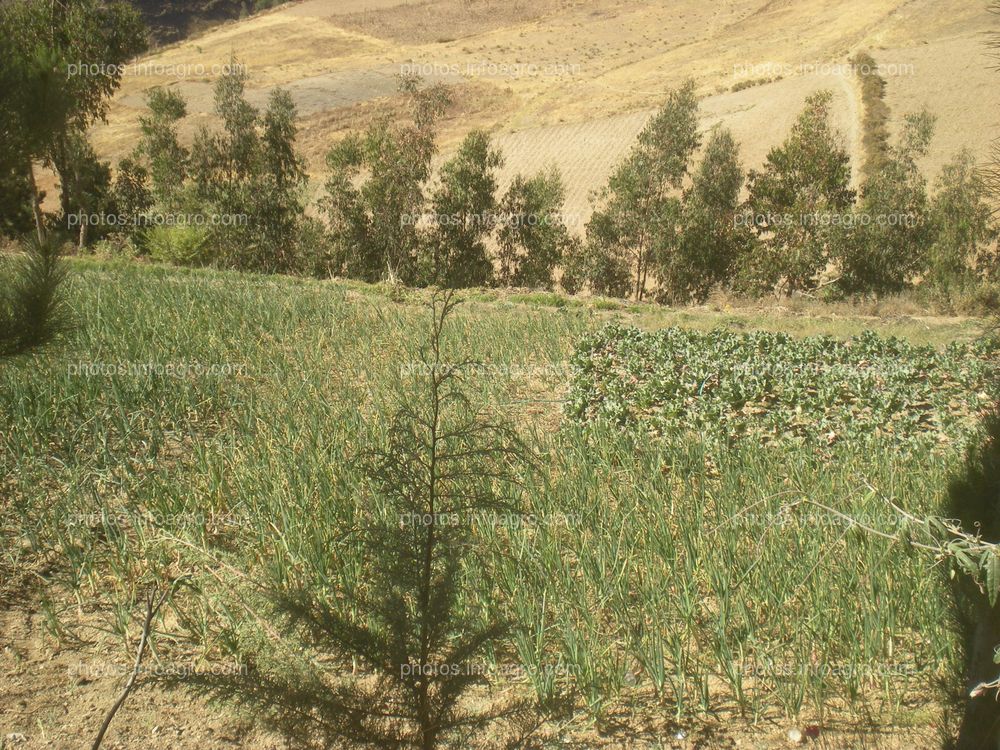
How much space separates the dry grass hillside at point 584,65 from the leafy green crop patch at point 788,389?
2366 cm

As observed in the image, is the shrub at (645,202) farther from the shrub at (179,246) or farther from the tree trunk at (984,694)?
the tree trunk at (984,694)

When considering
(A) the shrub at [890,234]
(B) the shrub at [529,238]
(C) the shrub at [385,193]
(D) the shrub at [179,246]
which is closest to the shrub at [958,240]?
(A) the shrub at [890,234]

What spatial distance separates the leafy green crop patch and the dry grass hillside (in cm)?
2366

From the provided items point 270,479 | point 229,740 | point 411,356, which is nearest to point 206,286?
point 411,356

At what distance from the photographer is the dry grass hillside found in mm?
36812

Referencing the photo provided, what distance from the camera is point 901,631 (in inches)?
127

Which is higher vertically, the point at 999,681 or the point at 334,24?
the point at 334,24

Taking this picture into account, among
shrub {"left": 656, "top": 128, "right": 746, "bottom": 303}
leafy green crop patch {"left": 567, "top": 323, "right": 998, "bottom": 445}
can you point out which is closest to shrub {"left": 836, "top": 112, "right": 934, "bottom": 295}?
shrub {"left": 656, "top": 128, "right": 746, "bottom": 303}

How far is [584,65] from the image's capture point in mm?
58625

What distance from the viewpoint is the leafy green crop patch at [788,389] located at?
5.92 meters

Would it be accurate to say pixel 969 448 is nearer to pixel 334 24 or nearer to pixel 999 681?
pixel 999 681

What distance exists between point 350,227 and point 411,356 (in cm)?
1507

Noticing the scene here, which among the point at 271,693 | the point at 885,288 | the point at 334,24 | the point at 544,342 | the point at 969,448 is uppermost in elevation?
the point at 334,24

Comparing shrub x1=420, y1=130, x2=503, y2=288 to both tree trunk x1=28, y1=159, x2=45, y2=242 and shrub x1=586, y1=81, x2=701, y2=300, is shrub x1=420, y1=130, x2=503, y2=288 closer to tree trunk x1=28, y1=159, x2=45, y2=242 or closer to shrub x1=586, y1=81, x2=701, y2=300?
shrub x1=586, y1=81, x2=701, y2=300
